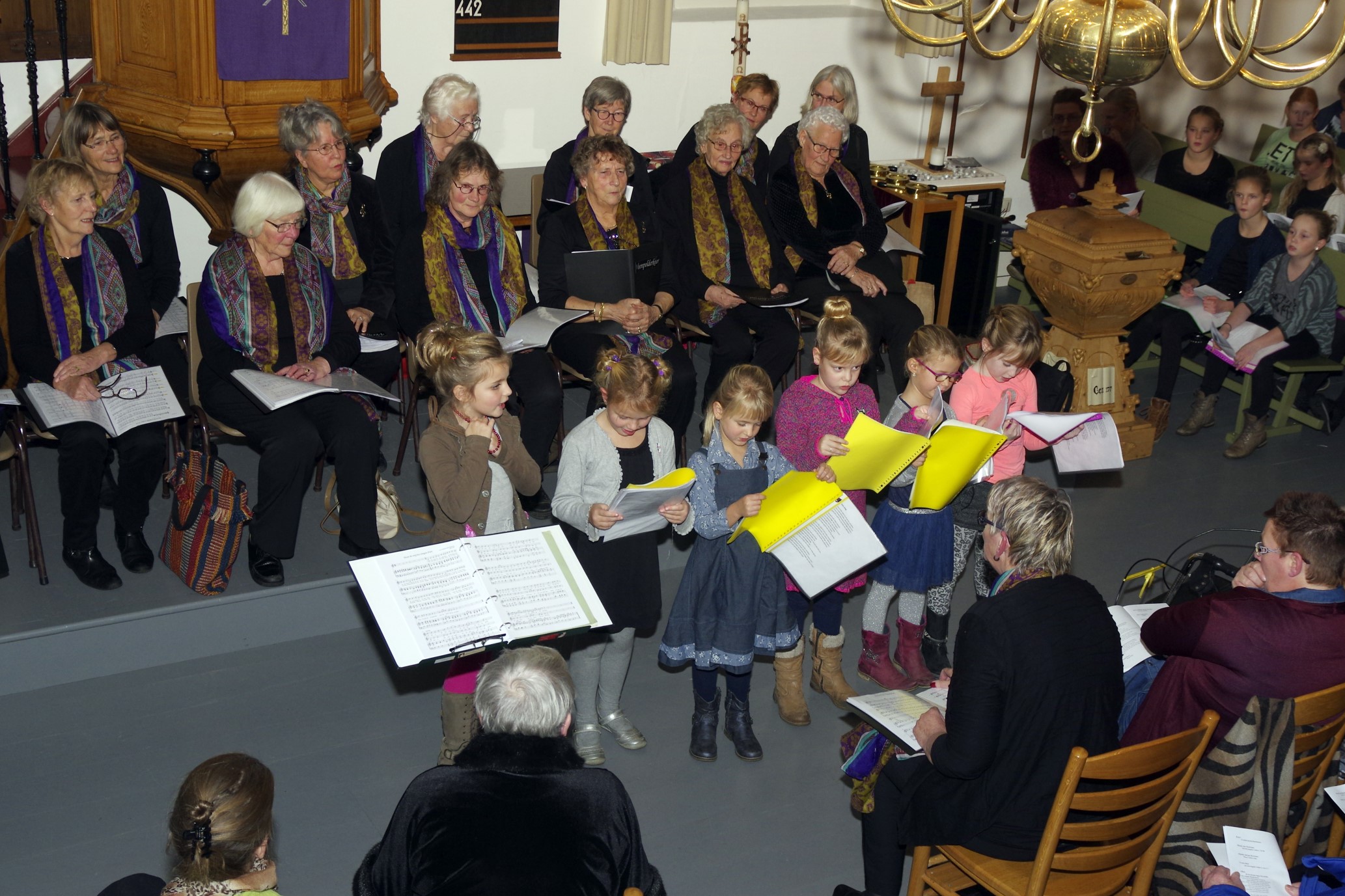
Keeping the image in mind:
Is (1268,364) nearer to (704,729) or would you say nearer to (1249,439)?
(1249,439)

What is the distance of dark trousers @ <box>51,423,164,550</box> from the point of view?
3.97 meters

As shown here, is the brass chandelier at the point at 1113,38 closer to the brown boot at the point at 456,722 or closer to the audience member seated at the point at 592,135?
the brown boot at the point at 456,722

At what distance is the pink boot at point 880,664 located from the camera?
13.8 ft

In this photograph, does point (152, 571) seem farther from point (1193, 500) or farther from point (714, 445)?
point (1193, 500)

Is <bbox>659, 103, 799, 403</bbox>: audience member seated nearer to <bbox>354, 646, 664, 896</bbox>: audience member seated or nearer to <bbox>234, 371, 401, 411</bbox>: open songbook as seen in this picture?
<bbox>234, 371, 401, 411</bbox>: open songbook

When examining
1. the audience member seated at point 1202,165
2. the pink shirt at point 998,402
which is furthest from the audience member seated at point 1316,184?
the pink shirt at point 998,402

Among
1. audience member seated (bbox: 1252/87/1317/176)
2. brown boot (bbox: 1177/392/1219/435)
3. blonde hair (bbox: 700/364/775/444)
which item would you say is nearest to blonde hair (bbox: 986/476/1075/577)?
blonde hair (bbox: 700/364/775/444)

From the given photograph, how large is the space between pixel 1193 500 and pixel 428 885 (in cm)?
432

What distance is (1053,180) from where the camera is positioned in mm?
7012

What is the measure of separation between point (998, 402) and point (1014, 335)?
261 millimetres

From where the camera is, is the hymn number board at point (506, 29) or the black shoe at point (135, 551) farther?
the hymn number board at point (506, 29)

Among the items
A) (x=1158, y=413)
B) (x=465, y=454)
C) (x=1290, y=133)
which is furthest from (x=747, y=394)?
(x=1290, y=133)

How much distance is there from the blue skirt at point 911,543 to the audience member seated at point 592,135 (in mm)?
1819

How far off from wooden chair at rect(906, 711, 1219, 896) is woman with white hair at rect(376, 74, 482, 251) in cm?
322
